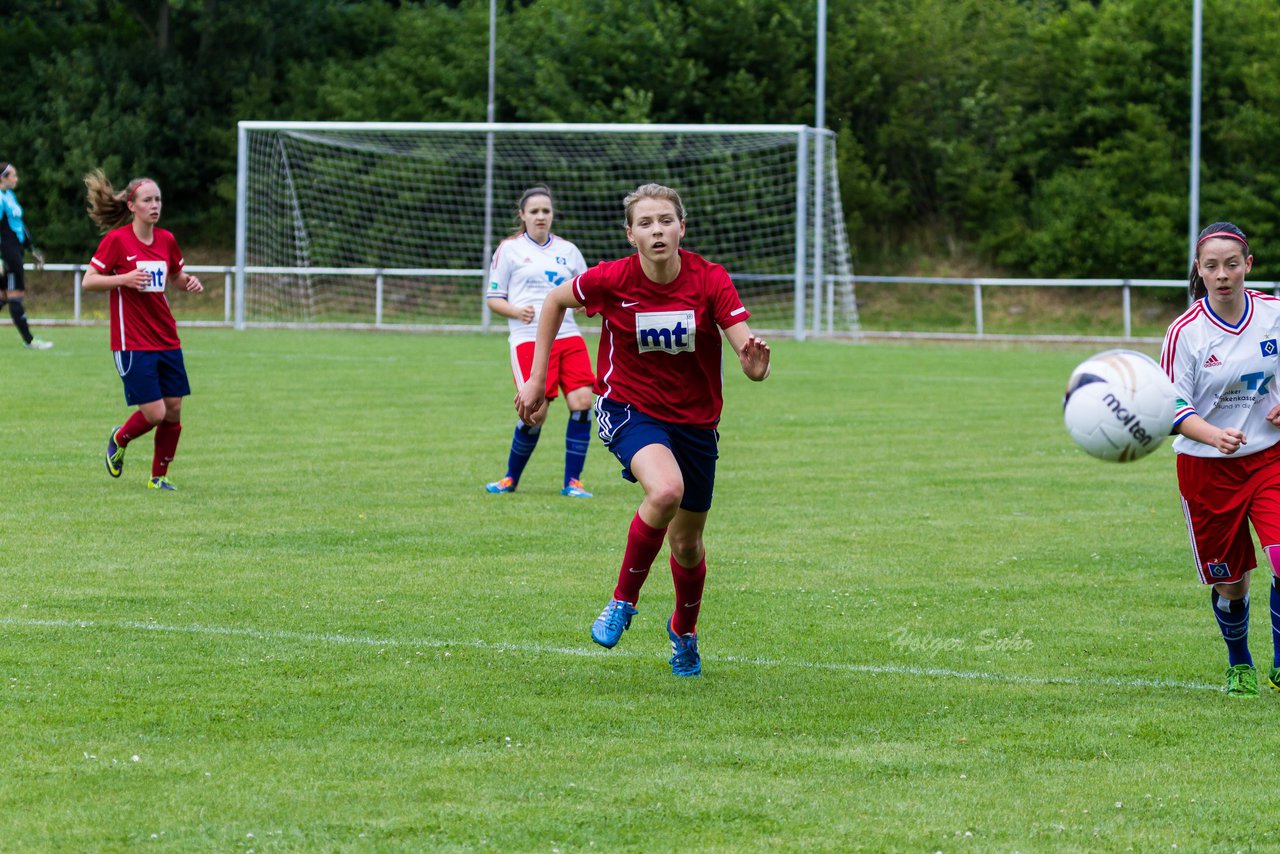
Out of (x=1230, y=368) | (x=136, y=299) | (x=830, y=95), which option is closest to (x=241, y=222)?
(x=830, y=95)

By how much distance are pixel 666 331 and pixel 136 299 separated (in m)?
5.69

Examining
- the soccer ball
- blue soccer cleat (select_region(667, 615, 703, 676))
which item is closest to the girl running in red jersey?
blue soccer cleat (select_region(667, 615, 703, 676))

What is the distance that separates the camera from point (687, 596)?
6.26 meters

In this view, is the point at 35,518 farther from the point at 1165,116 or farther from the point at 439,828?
the point at 1165,116

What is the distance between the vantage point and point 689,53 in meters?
39.1

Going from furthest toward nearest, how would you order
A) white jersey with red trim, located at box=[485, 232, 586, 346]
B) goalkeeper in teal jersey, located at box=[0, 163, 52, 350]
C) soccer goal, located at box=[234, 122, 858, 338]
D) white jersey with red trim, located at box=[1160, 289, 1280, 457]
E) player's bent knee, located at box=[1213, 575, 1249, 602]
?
1. soccer goal, located at box=[234, 122, 858, 338]
2. goalkeeper in teal jersey, located at box=[0, 163, 52, 350]
3. white jersey with red trim, located at box=[485, 232, 586, 346]
4. player's bent knee, located at box=[1213, 575, 1249, 602]
5. white jersey with red trim, located at box=[1160, 289, 1280, 457]

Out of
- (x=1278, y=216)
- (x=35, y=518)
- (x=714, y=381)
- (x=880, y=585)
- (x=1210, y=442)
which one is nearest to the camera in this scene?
(x=1210, y=442)

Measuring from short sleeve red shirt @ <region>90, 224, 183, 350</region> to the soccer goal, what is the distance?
796 inches

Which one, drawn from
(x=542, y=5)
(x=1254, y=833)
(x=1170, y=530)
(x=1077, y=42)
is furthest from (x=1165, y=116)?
(x=1254, y=833)

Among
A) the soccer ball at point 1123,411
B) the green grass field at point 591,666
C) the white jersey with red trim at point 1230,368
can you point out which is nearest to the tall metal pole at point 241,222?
the green grass field at point 591,666

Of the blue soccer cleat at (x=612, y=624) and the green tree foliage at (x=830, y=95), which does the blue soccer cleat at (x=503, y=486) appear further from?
the green tree foliage at (x=830, y=95)

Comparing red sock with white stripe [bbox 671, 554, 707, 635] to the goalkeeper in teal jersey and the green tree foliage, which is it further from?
Answer: the green tree foliage

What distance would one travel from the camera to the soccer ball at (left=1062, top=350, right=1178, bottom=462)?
552 cm

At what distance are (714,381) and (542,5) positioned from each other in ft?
116
